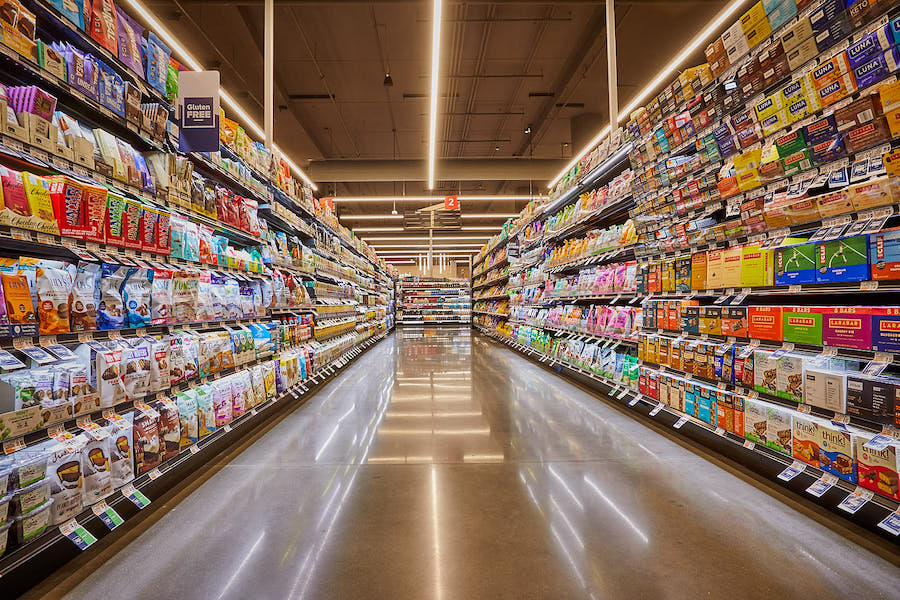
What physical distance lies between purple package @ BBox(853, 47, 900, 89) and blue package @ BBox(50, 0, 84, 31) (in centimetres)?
350

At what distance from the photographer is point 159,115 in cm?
222

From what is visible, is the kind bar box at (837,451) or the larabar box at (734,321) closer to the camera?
the kind bar box at (837,451)

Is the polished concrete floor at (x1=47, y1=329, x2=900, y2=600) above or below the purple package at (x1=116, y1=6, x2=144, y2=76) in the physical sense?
below

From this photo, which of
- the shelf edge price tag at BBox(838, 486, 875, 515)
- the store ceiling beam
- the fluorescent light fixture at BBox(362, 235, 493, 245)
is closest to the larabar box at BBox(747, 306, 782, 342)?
the shelf edge price tag at BBox(838, 486, 875, 515)

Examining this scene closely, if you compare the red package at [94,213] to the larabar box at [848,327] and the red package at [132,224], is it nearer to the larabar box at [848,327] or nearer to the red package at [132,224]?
the red package at [132,224]

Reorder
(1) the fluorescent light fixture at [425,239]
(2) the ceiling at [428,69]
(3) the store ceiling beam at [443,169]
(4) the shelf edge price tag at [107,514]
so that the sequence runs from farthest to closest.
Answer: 1. (1) the fluorescent light fixture at [425,239]
2. (3) the store ceiling beam at [443,169]
3. (2) the ceiling at [428,69]
4. (4) the shelf edge price tag at [107,514]

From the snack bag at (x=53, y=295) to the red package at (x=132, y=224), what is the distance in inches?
14.0

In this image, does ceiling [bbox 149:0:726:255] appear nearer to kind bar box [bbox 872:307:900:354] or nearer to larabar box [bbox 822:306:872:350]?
larabar box [bbox 822:306:872:350]

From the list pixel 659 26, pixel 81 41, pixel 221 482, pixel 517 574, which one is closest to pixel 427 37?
pixel 659 26

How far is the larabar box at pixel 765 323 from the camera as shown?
2199mm

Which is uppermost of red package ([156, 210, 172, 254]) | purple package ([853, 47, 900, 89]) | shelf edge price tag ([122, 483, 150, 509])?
purple package ([853, 47, 900, 89])

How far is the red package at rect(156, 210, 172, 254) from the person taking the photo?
2148 millimetres

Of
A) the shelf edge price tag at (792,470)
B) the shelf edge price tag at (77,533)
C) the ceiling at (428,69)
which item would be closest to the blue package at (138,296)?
the shelf edge price tag at (77,533)

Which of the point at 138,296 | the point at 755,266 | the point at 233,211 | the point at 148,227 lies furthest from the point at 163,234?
the point at 755,266
